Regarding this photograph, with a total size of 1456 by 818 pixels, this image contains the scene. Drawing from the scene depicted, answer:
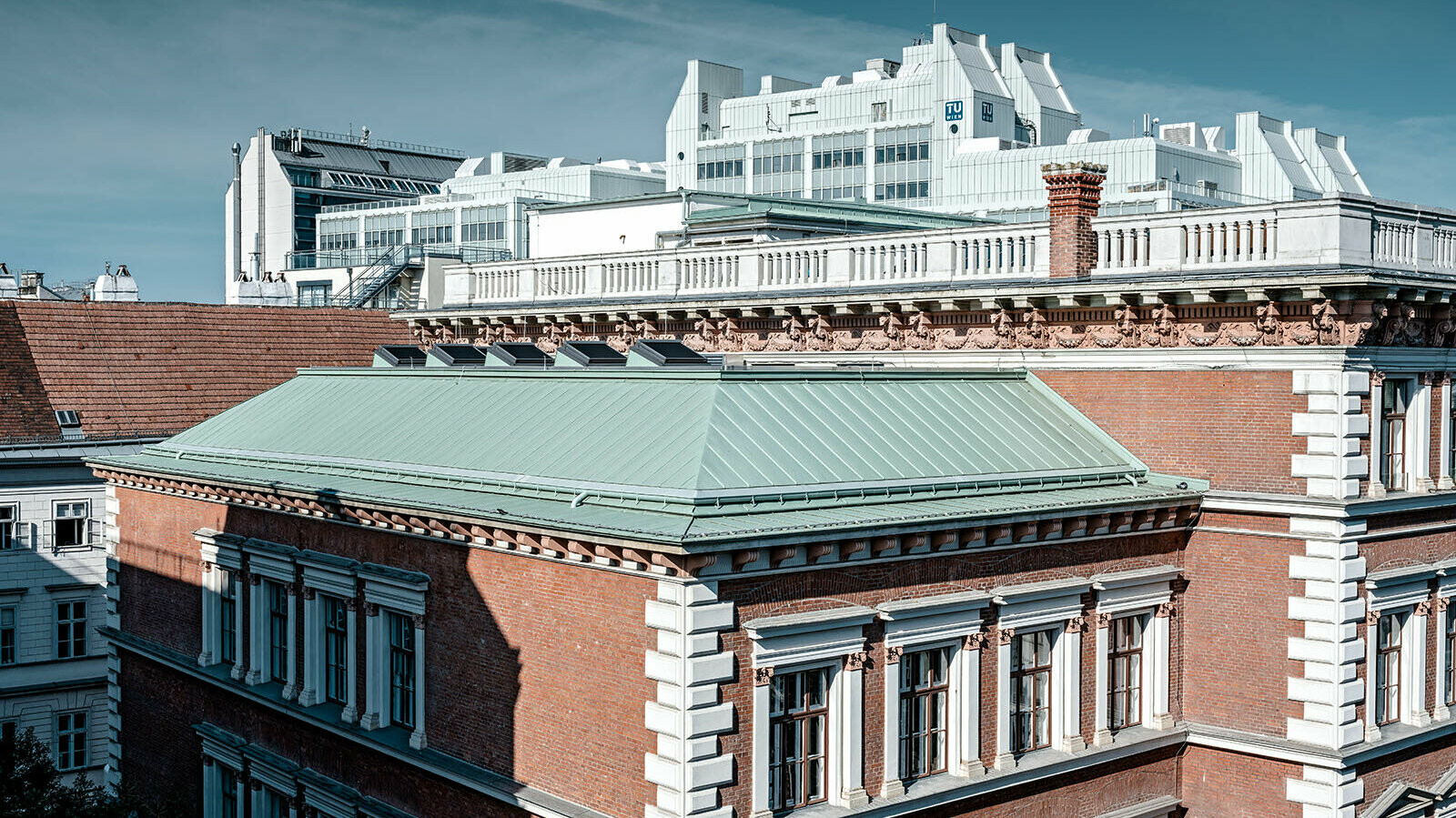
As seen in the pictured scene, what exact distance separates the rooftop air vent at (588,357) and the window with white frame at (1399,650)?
14552mm

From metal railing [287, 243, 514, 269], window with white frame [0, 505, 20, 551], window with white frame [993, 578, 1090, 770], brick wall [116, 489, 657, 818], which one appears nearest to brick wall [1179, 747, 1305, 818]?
window with white frame [993, 578, 1090, 770]

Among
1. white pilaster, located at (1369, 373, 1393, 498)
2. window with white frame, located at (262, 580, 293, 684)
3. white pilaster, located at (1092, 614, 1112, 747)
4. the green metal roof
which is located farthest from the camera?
window with white frame, located at (262, 580, 293, 684)

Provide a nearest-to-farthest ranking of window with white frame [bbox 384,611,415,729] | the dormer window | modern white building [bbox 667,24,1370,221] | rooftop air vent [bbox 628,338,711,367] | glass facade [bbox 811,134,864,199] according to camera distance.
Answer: window with white frame [bbox 384,611,415,729] < rooftop air vent [bbox 628,338,711,367] < the dormer window < modern white building [bbox 667,24,1370,221] < glass facade [bbox 811,134,864,199]

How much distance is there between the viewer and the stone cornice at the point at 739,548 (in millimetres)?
21188

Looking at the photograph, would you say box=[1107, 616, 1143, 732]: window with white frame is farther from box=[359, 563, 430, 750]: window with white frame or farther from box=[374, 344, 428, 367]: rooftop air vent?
box=[374, 344, 428, 367]: rooftop air vent

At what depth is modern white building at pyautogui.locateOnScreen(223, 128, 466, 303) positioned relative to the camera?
11319cm

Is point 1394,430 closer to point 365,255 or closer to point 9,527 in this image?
point 9,527

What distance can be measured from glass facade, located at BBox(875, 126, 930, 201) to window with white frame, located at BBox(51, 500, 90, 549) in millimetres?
63340

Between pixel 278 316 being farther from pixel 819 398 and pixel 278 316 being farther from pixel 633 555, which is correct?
pixel 633 555

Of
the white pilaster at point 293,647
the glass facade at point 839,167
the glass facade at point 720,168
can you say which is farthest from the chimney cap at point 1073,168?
→ the glass facade at point 720,168

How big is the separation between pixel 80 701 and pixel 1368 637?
115 ft

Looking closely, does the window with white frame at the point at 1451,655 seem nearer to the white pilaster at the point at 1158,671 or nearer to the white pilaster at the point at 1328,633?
the white pilaster at the point at 1328,633

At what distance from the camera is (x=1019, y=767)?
979 inches

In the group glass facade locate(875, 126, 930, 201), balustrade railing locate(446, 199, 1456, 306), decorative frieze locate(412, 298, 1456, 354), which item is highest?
glass facade locate(875, 126, 930, 201)
